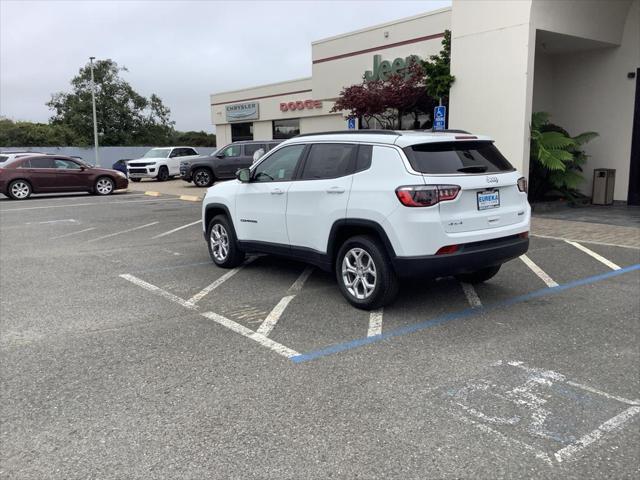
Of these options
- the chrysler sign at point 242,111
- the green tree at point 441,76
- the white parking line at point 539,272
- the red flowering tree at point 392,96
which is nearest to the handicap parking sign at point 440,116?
the green tree at point 441,76

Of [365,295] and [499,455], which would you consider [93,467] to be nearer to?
[499,455]

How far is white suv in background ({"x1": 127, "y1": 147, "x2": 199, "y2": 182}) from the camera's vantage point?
2856 centimetres

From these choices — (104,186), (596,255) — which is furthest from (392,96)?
(104,186)

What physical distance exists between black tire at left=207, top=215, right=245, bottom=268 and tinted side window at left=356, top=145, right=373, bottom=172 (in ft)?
8.04

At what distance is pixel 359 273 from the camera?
5711mm

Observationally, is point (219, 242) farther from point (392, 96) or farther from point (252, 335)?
point (392, 96)

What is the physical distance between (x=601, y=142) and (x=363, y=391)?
13294mm

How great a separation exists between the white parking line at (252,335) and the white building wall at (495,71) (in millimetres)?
8992

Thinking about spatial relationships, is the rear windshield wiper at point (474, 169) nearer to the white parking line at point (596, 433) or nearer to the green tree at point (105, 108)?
the white parking line at point (596, 433)

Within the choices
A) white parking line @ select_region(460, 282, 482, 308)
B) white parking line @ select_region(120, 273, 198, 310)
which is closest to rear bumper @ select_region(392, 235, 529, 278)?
white parking line @ select_region(460, 282, 482, 308)

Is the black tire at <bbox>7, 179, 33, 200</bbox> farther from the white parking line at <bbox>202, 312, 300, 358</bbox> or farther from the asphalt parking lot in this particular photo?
the white parking line at <bbox>202, 312, 300, 358</bbox>

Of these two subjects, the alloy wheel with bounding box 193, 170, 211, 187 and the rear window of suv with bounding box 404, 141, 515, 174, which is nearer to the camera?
the rear window of suv with bounding box 404, 141, 515, 174

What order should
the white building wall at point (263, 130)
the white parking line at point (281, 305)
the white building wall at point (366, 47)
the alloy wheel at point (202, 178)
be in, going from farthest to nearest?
the white building wall at point (263, 130) → the alloy wheel at point (202, 178) → the white building wall at point (366, 47) → the white parking line at point (281, 305)

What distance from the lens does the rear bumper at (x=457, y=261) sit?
16.9ft
